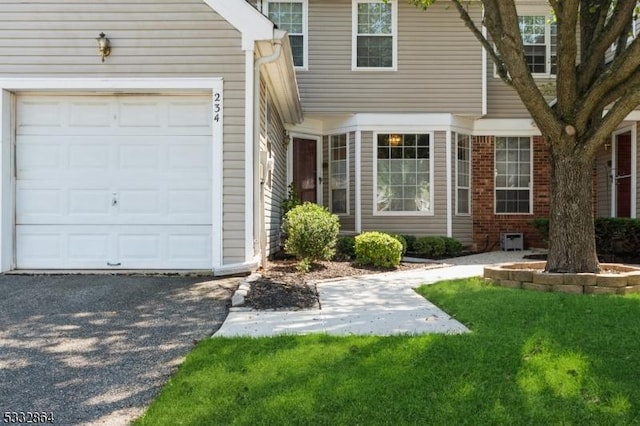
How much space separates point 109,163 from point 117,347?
3.92 metres

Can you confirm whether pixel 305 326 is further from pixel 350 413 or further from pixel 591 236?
pixel 591 236

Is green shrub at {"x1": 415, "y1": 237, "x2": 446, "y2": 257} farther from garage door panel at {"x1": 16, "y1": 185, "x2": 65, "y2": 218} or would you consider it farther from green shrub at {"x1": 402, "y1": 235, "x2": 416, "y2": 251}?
garage door panel at {"x1": 16, "y1": 185, "x2": 65, "y2": 218}

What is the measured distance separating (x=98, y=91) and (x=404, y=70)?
7.14 metres

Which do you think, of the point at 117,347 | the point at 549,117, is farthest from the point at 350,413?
the point at 549,117

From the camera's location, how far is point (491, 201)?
1255cm

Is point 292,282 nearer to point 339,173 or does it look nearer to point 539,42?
point 339,173

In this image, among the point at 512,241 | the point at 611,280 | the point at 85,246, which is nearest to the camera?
the point at 611,280

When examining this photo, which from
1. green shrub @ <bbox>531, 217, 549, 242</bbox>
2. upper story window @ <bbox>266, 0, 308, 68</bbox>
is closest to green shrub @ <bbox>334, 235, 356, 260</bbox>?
green shrub @ <bbox>531, 217, 549, 242</bbox>

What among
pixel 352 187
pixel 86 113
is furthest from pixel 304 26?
pixel 86 113

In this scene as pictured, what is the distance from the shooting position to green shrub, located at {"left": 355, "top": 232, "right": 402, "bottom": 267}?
8703 millimetres

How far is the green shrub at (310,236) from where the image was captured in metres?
8.17

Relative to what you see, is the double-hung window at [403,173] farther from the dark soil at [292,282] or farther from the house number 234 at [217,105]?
the house number 234 at [217,105]

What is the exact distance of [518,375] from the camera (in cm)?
321

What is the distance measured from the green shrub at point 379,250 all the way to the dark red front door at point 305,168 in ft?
13.0
